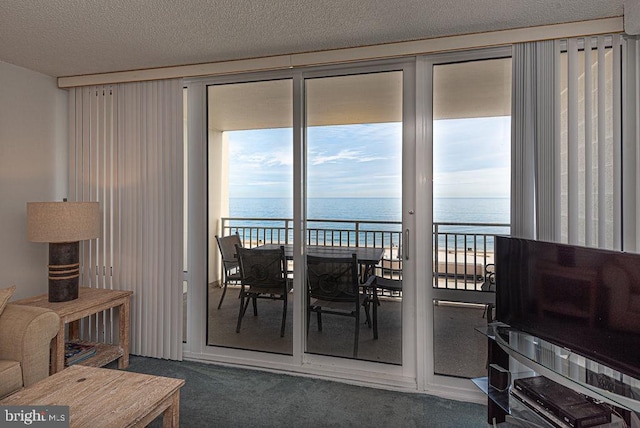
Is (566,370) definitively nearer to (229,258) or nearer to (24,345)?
(229,258)

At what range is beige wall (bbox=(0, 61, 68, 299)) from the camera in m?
2.90

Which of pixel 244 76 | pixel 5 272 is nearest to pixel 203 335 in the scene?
pixel 5 272

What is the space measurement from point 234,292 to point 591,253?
97.8 inches

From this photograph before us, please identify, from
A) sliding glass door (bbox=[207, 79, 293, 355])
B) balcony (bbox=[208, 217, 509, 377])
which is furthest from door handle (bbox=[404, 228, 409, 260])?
sliding glass door (bbox=[207, 79, 293, 355])

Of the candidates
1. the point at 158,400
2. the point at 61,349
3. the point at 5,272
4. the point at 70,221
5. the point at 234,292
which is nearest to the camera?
the point at 158,400

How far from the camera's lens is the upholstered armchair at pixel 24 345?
2055mm

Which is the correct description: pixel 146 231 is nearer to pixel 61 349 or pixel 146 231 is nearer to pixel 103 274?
pixel 103 274

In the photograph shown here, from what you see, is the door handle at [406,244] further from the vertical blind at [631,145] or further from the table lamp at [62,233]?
the table lamp at [62,233]

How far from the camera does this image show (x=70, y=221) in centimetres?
271

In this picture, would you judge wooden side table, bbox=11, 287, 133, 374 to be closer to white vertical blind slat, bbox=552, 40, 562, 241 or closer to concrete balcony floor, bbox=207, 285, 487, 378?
concrete balcony floor, bbox=207, 285, 487, 378

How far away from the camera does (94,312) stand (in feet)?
9.01

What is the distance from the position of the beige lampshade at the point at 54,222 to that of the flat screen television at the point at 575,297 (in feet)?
9.54

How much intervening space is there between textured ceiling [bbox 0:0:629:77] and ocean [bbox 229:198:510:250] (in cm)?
111

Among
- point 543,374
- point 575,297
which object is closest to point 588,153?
point 575,297
